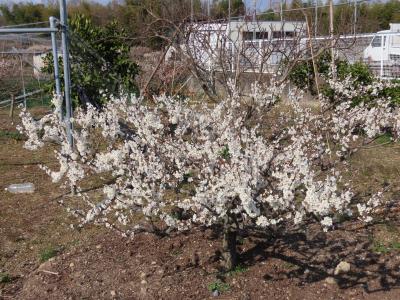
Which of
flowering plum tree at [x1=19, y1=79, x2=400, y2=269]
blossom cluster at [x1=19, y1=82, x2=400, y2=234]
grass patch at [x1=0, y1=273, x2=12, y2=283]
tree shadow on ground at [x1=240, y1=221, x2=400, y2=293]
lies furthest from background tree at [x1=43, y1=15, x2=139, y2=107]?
tree shadow on ground at [x1=240, y1=221, x2=400, y2=293]

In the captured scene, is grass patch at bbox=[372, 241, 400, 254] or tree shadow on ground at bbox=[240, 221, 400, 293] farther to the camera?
grass patch at bbox=[372, 241, 400, 254]

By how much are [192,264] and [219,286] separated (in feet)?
1.13

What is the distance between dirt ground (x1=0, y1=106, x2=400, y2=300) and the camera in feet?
10.2

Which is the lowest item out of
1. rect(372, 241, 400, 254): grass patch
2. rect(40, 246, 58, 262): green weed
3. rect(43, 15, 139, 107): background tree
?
rect(40, 246, 58, 262): green weed

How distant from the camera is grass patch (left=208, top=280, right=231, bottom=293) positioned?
10.2ft

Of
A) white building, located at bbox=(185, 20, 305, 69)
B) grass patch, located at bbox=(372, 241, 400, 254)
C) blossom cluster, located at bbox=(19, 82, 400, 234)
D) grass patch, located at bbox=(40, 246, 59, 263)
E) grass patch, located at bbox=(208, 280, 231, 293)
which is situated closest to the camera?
blossom cluster, located at bbox=(19, 82, 400, 234)

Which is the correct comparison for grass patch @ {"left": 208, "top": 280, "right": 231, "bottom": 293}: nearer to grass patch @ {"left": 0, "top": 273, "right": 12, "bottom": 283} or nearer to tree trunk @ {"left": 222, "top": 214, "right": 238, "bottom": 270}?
tree trunk @ {"left": 222, "top": 214, "right": 238, "bottom": 270}

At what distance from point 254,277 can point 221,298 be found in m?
0.31

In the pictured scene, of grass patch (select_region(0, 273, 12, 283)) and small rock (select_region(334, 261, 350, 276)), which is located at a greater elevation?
small rock (select_region(334, 261, 350, 276))

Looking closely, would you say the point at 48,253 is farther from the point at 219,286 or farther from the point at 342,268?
the point at 342,268

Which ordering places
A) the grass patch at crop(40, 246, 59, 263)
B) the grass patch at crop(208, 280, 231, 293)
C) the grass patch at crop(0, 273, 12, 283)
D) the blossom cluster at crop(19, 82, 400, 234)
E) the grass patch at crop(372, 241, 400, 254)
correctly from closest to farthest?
1. the blossom cluster at crop(19, 82, 400, 234)
2. the grass patch at crop(208, 280, 231, 293)
3. the grass patch at crop(0, 273, 12, 283)
4. the grass patch at crop(372, 241, 400, 254)
5. the grass patch at crop(40, 246, 59, 263)

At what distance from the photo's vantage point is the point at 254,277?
3.21 meters

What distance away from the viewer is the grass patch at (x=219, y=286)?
3.10 m

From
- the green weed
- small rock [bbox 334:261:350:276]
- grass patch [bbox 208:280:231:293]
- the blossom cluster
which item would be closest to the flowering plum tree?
the blossom cluster
